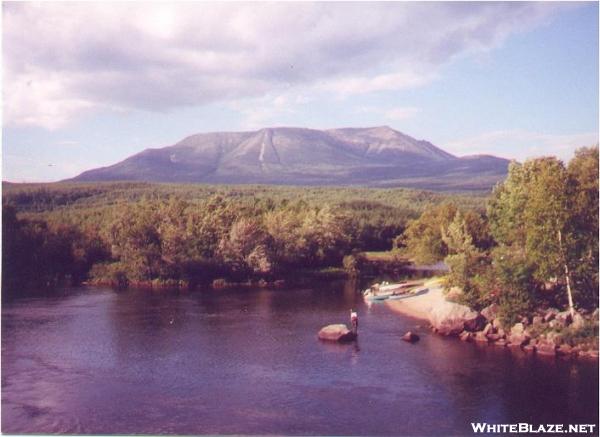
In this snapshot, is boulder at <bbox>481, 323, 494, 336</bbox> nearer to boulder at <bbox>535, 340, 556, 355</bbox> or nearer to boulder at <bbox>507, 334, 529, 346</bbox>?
boulder at <bbox>507, 334, 529, 346</bbox>

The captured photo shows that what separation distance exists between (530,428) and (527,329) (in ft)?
29.9

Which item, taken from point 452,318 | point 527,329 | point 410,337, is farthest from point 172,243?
point 527,329

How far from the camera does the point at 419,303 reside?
38062 millimetres

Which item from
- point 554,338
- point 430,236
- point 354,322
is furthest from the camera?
point 430,236

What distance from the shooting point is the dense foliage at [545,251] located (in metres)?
27.5

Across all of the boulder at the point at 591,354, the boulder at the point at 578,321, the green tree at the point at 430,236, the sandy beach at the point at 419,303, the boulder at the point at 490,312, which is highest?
the green tree at the point at 430,236

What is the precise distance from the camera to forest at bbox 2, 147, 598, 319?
28.0 meters

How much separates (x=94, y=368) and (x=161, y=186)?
3555 inches

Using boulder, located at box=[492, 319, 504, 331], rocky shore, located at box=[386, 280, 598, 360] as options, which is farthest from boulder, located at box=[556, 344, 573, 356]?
boulder, located at box=[492, 319, 504, 331]

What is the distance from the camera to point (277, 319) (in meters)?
34.3

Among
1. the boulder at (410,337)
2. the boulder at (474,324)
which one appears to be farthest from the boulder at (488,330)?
the boulder at (410,337)

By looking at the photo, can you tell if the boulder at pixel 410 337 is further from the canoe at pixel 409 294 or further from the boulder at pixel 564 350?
the canoe at pixel 409 294

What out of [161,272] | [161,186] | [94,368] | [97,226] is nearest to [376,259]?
[161,272]

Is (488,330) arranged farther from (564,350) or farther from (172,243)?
(172,243)
